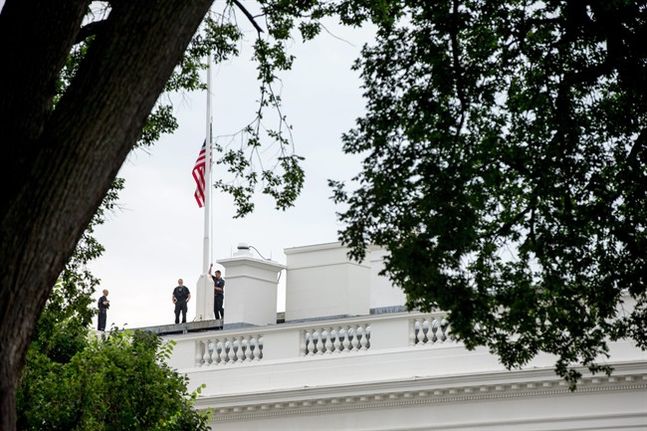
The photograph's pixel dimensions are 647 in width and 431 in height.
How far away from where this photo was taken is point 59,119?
8828 mm

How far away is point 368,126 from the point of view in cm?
1722

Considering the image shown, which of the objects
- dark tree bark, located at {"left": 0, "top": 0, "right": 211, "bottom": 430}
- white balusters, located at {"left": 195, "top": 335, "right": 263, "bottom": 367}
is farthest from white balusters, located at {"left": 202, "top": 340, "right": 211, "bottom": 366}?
dark tree bark, located at {"left": 0, "top": 0, "right": 211, "bottom": 430}

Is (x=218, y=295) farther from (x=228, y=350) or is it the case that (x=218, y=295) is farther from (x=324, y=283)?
(x=228, y=350)

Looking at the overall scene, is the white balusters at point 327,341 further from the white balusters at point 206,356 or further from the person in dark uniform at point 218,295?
the person in dark uniform at point 218,295

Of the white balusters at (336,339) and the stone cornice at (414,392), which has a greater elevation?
the white balusters at (336,339)

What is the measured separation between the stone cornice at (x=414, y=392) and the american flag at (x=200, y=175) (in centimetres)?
835

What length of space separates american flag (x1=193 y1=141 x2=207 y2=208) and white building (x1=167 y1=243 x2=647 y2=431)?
471 centimetres

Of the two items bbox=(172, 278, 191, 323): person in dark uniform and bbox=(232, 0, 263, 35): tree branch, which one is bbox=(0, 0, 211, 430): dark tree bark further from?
bbox=(172, 278, 191, 323): person in dark uniform

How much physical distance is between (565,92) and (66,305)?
24.6 ft

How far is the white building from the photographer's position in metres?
28.8

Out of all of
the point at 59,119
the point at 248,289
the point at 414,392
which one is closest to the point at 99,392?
the point at 414,392

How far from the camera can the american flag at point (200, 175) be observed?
39875mm

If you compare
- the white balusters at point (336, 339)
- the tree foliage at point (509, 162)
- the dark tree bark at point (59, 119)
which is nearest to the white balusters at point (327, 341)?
the white balusters at point (336, 339)

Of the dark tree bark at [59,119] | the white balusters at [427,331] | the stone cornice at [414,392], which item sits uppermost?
the white balusters at [427,331]
